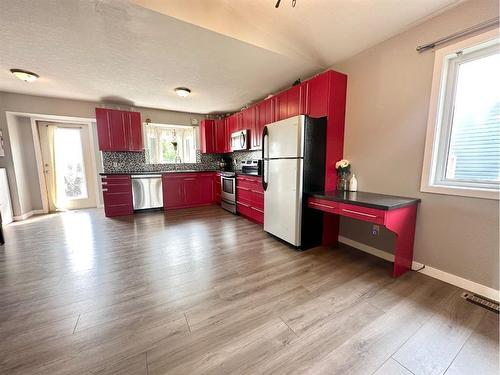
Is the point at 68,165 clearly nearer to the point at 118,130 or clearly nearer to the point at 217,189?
the point at 118,130

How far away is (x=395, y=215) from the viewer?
189 cm

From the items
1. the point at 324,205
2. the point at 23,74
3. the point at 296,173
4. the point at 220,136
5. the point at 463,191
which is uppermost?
the point at 23,74

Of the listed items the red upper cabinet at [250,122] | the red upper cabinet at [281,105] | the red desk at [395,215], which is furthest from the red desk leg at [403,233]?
the red upper cabinet at [250,122]

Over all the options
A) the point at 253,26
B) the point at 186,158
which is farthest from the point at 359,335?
the point at 186,158

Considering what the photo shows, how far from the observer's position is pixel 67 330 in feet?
4.49

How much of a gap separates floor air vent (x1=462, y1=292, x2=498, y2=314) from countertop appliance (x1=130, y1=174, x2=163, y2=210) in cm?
517

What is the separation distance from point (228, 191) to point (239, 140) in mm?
1202

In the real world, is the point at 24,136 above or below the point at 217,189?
above

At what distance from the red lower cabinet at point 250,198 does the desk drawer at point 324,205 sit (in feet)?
3.54

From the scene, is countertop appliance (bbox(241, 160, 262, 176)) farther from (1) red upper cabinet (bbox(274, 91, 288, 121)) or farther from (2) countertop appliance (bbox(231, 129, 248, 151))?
(1) red upper cabinet (bbox(274, 91, 288, 121))

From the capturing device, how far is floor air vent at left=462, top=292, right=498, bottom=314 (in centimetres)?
156

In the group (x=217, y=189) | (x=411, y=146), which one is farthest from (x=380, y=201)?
(x=217, y=189)

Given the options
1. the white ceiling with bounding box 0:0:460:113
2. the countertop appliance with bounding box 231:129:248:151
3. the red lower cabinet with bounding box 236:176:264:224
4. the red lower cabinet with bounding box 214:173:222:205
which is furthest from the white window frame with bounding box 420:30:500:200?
the red lower cabinet with bounding box 214:173:222:205

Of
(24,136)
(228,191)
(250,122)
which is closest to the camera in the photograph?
(250,122)
